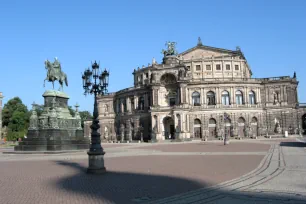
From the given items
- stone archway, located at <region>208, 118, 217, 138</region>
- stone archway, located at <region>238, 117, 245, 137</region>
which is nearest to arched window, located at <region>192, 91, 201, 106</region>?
stone archway, located at <region>208, 118, 217, 138</region>

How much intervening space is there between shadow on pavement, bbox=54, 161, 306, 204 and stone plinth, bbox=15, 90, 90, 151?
1923 centimetres

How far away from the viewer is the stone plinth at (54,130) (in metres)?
32.2

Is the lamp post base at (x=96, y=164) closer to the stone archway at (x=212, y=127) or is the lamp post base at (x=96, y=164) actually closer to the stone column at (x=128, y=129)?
the stone archway at (x=212, y=127)

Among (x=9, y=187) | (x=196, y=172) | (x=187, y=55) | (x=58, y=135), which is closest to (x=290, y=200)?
(x=196, y=172)

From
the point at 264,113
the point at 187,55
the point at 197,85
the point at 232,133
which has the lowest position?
the point at 232,133

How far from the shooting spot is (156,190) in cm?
1065

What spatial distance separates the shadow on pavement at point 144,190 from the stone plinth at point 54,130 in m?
19.2

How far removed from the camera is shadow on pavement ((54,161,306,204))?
9.09 metres

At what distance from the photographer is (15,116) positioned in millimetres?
95375

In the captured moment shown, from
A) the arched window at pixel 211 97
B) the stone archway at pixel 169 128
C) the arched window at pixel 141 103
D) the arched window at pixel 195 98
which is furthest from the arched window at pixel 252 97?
the arched window at pixel 141 103

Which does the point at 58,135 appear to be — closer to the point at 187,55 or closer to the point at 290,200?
the point at 290,200

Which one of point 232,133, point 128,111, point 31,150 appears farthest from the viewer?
point 128,111

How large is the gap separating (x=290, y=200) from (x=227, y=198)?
5.85ft

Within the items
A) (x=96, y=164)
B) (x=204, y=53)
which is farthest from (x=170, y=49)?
(x=96, y=164)
